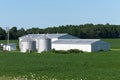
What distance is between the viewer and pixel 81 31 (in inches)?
6107

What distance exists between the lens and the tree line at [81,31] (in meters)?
154

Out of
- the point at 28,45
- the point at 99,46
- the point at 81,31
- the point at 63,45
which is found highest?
the point at 81,31

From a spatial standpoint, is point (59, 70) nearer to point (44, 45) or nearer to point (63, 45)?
point (44, 45)

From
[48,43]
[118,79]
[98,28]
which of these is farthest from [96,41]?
[98,28]

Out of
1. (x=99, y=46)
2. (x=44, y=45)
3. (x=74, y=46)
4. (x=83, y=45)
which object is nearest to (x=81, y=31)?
(x=99, y=46)

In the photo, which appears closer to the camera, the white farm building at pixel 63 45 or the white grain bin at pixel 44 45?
the white grain bin at pixel 44 45

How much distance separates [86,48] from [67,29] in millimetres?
78380

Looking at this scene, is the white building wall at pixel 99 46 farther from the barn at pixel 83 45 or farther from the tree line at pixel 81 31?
the tree line at pixel 81 31

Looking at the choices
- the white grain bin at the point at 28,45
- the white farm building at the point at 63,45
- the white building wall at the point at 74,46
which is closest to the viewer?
the white building wall at the point at 74,46

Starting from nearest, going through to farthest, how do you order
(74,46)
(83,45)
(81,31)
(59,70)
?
(59,70), (83,45), (74,46), (81,31)

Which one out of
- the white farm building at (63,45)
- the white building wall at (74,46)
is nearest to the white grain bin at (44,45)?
the white farm building at (63,45)

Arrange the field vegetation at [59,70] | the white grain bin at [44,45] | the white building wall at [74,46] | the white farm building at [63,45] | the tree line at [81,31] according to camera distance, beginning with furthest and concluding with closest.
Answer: the tree line at [81,31]
the white farm building at [63,45]
the white building wall at [74,46]
the white grain bin at [44,45]
the field vegetation at [59,70]

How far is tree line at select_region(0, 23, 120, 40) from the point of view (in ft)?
507

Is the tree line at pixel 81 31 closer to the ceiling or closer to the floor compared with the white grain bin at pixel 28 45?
A: closer to the ceiling
